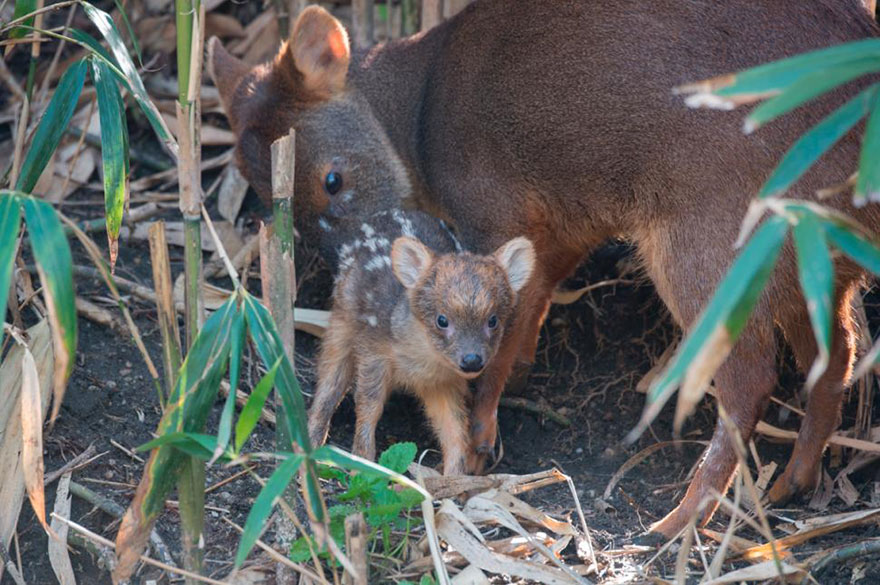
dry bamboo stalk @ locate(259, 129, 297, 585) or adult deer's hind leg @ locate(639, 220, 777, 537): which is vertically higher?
dry bamboo stalk @ locate(259, 129, 297, 585)

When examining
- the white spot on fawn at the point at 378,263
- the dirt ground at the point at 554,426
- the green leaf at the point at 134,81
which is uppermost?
the green leaf at the point at 134,81

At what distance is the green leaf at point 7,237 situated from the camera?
2912 mm

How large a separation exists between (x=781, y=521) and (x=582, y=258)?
1.61 m

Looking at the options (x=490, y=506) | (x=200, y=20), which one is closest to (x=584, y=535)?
(x=490, y=506)

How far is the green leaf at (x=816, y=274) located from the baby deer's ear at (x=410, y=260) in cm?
254

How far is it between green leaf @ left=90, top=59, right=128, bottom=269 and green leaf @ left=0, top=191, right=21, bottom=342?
692 millimetres

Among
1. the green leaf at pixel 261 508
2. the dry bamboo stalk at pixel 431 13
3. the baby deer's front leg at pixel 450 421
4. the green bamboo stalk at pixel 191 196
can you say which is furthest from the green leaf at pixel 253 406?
the dry bamboo stalk at pixel 431 13

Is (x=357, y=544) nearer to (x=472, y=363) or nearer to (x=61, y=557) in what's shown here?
(x=61, y=557)

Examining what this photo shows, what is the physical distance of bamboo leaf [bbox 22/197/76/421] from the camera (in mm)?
2990

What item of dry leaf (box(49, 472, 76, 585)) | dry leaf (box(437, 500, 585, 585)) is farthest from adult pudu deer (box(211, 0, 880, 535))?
dry leaf (box(49, 472, 76, 585))

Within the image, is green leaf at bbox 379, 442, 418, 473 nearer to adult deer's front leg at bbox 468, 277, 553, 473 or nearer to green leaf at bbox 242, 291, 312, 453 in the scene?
green leaf at bbox 242, 291, 312, 453

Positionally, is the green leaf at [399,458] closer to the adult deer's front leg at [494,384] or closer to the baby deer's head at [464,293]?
the baby deer's head at [464,293]

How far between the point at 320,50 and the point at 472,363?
2.08 meters

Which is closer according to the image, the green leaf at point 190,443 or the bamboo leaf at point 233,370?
the bamboo leaf at point 233,370
